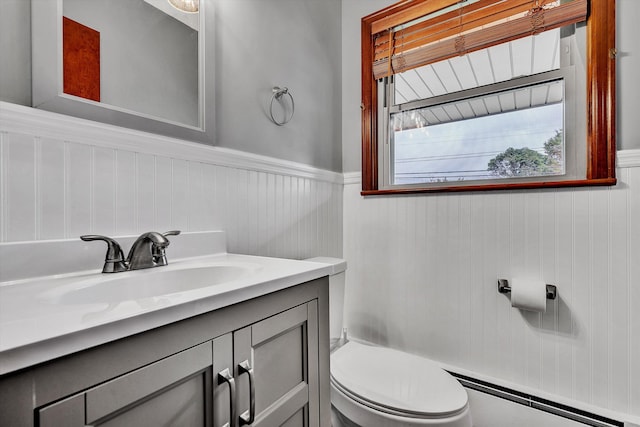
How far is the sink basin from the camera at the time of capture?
0.67 meters

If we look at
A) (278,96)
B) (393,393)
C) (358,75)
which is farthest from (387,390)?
(358,75)

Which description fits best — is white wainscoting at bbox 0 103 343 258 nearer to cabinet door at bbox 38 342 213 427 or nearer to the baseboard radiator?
cabinet door at bbox 38 342 213 427

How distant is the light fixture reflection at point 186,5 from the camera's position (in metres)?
1.08

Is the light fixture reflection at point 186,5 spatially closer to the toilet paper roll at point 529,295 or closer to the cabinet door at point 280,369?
the cabinet door at point 280,369

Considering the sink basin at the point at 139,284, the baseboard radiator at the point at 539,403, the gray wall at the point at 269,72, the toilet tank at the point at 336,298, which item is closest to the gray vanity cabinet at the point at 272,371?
the sink basin at the point at 139,284

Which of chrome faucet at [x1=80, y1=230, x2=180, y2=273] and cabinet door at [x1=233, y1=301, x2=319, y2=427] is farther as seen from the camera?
chrome faucet at [x1=80, y1=230, x2=180, y2=273]

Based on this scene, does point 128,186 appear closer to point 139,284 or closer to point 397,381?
point 139,284

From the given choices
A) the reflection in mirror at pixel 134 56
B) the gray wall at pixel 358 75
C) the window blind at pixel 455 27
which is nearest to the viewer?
the reflection in mirror at pixel 134 56

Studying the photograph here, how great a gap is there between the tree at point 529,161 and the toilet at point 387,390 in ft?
2.96

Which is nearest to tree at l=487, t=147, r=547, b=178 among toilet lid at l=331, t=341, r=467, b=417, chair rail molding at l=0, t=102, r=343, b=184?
toilet lid at l=331, t=341, r=467, b=417

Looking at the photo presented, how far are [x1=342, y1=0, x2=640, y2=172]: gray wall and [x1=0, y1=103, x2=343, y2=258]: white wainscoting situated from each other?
0.60m

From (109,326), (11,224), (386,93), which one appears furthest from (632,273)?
(11,224)

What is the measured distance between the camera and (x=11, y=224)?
28.7 inches

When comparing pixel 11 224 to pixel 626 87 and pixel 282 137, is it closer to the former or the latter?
pixel 282 137
